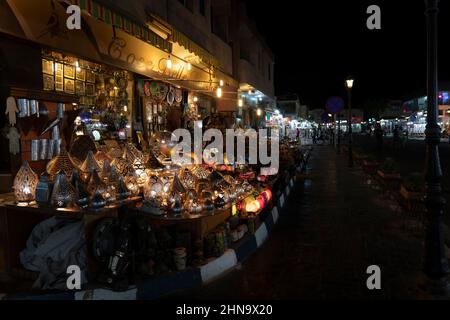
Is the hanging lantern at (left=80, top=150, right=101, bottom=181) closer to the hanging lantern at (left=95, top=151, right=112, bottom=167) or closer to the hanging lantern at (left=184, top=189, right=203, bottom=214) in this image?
the hanging lantern at (left=95, top=151, right=112, bottom=167)

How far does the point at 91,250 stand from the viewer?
15.3ft

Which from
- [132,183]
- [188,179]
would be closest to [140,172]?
[132,183]

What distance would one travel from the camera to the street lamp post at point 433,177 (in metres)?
5.15

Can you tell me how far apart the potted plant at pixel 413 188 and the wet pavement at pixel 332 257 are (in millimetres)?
618

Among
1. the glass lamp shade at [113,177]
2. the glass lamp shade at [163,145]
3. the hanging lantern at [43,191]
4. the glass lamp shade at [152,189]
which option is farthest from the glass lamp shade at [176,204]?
the hanging lantern at [43,191]

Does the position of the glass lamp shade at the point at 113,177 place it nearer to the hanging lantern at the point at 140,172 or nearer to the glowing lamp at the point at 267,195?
the hanging lantern at the point at 140,172

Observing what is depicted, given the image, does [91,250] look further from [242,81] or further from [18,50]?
[242,81]

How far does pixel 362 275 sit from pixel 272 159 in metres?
5.94

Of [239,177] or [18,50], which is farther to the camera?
[239,177]

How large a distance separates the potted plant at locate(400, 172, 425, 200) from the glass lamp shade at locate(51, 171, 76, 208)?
23.6ft

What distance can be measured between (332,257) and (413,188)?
3.56m

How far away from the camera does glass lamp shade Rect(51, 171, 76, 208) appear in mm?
4922

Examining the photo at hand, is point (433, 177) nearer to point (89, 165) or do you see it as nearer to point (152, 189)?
point (152, 189)
